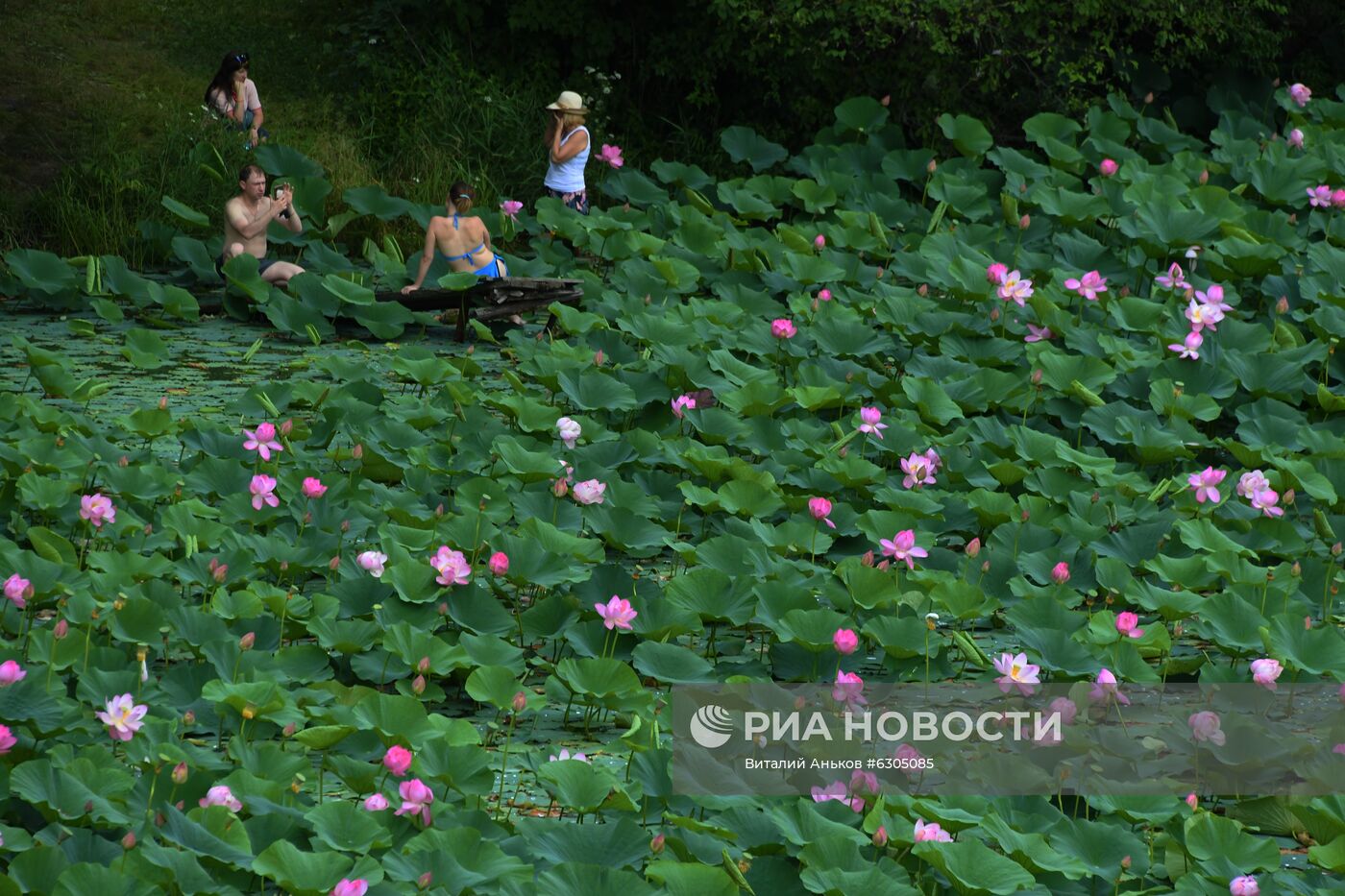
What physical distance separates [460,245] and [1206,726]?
4.83 metres

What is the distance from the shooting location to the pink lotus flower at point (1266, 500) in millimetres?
4688

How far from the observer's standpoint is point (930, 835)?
2.87m

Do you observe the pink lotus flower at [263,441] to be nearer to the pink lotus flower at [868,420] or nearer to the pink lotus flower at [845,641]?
the pink lotus flower at [868,420]

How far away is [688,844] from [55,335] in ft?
15.5

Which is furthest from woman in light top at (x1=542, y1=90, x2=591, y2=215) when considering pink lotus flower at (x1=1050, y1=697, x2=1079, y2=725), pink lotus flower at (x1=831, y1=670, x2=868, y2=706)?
pink lotus flower at (x1=1050, y1=697, x2=1079, y2=725)

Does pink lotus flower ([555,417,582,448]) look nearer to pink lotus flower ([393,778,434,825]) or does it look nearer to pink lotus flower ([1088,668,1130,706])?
pink lotus flower ([1088,668,1130,706])

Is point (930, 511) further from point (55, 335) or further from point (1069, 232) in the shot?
point (55, 335)

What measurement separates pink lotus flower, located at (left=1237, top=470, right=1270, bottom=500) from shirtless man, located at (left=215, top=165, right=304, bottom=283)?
14.3 ft

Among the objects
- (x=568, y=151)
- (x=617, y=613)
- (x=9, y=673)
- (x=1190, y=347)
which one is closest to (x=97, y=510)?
(x=9, y=673)

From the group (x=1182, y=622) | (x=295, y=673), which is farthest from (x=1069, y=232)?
(x=295, y=673)

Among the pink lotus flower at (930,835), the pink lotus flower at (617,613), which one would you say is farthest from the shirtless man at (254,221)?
the pink lotus flower at (930,835)

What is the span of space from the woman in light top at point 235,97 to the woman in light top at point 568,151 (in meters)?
1.78

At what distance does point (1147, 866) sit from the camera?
3061 mm

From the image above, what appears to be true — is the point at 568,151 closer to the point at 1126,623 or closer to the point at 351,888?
the point at 1126,623
